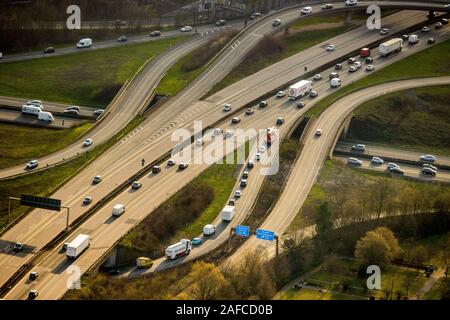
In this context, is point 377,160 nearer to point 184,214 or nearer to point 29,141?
point 184,214

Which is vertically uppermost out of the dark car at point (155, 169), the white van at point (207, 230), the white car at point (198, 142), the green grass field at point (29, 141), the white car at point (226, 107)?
the white car at point (226, 107)

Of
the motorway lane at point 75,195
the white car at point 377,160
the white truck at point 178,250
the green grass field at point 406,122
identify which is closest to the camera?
the white truck at point 178,250

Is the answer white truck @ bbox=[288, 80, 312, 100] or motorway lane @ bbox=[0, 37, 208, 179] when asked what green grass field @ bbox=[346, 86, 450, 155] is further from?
motorway lane @ bbox=[0, 37, 208, 179]

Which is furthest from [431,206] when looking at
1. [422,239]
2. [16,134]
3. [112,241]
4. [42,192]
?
[16,134]

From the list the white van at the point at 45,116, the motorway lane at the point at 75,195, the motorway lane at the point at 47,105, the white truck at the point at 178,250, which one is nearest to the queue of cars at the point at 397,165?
the motorway lane at the point at 75,195

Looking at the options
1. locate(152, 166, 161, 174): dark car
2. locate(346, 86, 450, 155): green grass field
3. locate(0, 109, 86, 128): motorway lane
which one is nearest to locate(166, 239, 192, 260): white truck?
locate(152, 166, 161, 174): dark car

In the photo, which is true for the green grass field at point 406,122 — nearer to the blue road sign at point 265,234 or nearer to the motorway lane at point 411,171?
the motorway lane at point 411,171

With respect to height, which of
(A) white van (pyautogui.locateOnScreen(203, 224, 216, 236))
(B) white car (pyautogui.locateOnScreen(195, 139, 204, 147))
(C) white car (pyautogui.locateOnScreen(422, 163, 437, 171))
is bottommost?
(A) white van (pyautogui.locateOnScreen(203, 224, 216, 236))
